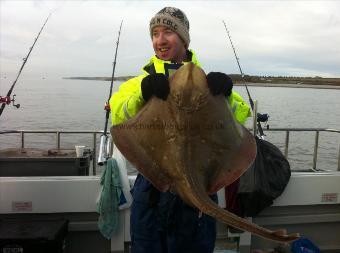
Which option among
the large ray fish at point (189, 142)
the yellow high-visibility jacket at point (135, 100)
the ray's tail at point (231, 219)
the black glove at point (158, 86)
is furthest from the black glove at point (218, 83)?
the ray's tail at point (231, 219)

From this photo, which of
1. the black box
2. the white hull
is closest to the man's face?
the white hull

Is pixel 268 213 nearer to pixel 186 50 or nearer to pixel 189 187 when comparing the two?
pixel 186 50

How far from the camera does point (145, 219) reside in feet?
8.95

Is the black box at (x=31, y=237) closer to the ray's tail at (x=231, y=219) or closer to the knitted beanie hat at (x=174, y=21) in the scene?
the ray's tail at (x=231, y=219)

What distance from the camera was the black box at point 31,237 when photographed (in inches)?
137

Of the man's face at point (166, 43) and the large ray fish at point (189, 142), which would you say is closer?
the large ray fish at point (189, 142)

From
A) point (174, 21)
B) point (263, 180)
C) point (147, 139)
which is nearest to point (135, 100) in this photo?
point (147, 139)

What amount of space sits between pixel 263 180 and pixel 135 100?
2204 mm

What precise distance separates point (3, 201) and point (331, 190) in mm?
3816

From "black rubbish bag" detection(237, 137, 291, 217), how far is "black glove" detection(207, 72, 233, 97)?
1.95m

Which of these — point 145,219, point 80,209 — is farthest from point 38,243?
point 145,219

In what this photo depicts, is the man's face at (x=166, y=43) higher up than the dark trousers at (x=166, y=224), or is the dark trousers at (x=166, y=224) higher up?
the man's face at (x=166, y=43)

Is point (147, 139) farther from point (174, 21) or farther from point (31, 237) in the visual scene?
point (31, 237)

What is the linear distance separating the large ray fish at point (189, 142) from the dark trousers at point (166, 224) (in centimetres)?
45
